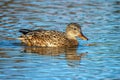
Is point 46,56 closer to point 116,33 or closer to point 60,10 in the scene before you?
point 116,33

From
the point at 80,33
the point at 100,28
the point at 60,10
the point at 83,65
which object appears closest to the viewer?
the point at 83,65

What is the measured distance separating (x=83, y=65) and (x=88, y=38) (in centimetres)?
371

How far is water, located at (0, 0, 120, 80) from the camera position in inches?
488

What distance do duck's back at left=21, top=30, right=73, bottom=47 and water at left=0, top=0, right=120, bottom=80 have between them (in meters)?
0.33

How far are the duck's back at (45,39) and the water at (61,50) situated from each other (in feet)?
1.09

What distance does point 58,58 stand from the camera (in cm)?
1420

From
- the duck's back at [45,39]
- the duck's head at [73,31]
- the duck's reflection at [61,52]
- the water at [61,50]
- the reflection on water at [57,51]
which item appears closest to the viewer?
the water at [61,50]

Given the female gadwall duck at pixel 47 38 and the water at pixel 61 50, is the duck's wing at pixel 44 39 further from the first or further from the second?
the water at pixel 61 50

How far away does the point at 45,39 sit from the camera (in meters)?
16.5

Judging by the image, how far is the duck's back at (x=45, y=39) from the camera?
645 inches

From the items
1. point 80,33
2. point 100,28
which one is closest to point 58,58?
point 80,33

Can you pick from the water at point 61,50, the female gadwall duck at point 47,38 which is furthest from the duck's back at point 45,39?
the water at point 61,50

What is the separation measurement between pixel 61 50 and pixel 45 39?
891 mm

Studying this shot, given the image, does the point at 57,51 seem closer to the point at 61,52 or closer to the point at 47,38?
the point at 61,52
